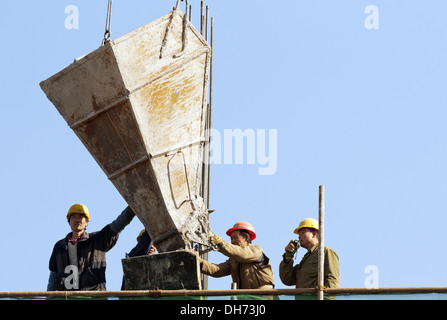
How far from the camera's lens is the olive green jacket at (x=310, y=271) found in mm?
11594

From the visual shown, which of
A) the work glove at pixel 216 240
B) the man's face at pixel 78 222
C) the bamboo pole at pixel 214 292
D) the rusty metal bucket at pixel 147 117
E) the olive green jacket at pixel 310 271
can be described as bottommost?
the bamboo pole at pixel 214 292

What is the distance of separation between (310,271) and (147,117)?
3144 mm

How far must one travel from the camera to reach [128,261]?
12.3 meters

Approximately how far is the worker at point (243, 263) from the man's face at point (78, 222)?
205 centimetres

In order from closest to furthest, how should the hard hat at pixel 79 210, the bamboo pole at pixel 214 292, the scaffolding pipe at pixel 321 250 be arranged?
the bamboo pole at pixel 214 292, the scaffolding pipe at pixel 321 250, the hard hat at pixel 79 210

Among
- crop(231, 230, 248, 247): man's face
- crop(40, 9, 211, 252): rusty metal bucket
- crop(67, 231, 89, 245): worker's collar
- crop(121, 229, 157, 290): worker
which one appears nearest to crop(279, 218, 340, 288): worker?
crop(231, 230, 248, 247): man's face

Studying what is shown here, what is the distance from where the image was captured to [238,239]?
42.0 feet

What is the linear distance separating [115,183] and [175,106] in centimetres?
143

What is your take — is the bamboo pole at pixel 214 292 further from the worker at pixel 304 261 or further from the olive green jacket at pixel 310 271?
the worker at pixel 304 261

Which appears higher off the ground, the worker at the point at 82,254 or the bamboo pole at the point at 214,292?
the worker at the point at 82,254

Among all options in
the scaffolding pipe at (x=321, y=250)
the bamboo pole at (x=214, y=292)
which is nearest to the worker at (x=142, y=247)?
the bamboo pole at (x=214, y=292)

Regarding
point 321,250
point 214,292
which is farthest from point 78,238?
point 321,250
